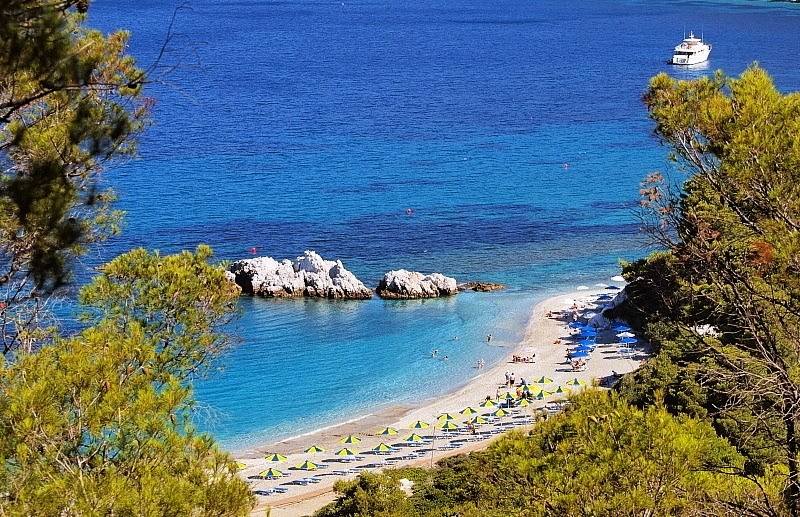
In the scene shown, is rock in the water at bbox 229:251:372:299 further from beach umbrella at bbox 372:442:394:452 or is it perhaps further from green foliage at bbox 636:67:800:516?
green foliage at bbox 636:67:800:516

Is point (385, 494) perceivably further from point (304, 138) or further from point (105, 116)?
point (304, 138)

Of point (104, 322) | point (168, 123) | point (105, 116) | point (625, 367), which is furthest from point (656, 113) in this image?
point (168, 123)

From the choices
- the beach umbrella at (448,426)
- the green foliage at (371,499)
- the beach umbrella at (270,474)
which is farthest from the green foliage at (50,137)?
the beach umbrella at (448,426)

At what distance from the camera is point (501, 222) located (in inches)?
2105

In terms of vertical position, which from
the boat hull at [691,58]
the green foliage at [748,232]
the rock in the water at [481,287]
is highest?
the boat hull at [691,58]

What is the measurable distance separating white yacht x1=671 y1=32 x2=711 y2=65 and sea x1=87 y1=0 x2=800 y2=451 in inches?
83.3

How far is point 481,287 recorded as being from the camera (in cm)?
4416

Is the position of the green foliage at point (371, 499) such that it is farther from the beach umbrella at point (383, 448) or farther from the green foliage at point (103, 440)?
the green foliage at point (103, 440)

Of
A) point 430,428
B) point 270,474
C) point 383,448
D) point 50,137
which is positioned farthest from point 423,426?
point 50,137

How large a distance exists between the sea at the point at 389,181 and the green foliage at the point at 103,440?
249cm

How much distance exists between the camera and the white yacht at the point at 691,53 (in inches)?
4072

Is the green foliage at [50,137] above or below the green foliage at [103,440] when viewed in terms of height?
above

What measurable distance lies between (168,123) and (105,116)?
241 ft

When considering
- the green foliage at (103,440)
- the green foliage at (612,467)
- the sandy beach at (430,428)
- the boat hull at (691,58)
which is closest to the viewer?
the green foliage at (103,440)
